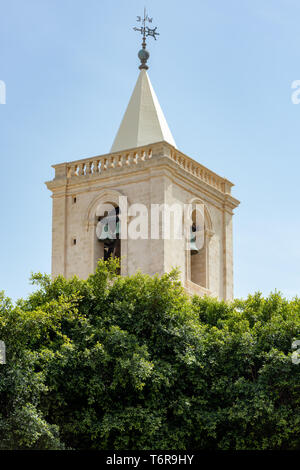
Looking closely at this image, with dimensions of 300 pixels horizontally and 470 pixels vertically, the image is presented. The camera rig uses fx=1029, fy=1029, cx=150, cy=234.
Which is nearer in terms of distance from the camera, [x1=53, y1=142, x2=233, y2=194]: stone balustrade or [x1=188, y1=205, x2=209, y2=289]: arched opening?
[x1=53, y1=142, x2=233, y2=194]: stone balustrade

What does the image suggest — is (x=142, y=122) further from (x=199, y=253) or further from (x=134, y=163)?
(x=199, y=253)

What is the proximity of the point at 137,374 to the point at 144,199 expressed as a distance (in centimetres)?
1402

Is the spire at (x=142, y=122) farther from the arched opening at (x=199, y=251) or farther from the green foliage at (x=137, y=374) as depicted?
the green foliage at (x=137, y=374)

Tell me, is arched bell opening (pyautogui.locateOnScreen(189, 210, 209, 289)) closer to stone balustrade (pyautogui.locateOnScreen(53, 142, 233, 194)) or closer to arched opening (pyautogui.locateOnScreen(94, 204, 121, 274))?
stone balustrade (pyautogui.locateOnScreen(53, 142, 233, 194))

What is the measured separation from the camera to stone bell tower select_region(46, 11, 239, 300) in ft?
123

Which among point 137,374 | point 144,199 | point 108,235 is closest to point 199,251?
point 144,199

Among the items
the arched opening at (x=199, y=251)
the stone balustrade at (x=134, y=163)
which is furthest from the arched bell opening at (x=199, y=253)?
the stone balustrade at (x=134, y=163)

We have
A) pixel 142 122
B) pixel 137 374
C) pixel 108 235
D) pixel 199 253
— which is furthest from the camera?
pixel 142 122

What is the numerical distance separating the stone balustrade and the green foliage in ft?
37.6

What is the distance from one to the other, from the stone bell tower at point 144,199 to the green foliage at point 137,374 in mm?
9467

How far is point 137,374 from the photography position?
24578 mm

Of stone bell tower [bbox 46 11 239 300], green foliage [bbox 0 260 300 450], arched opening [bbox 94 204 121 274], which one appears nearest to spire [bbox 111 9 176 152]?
stone bell tower [bbox 46 11 239 300]

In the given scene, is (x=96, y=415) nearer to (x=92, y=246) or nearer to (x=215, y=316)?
(x=215, y=316)
